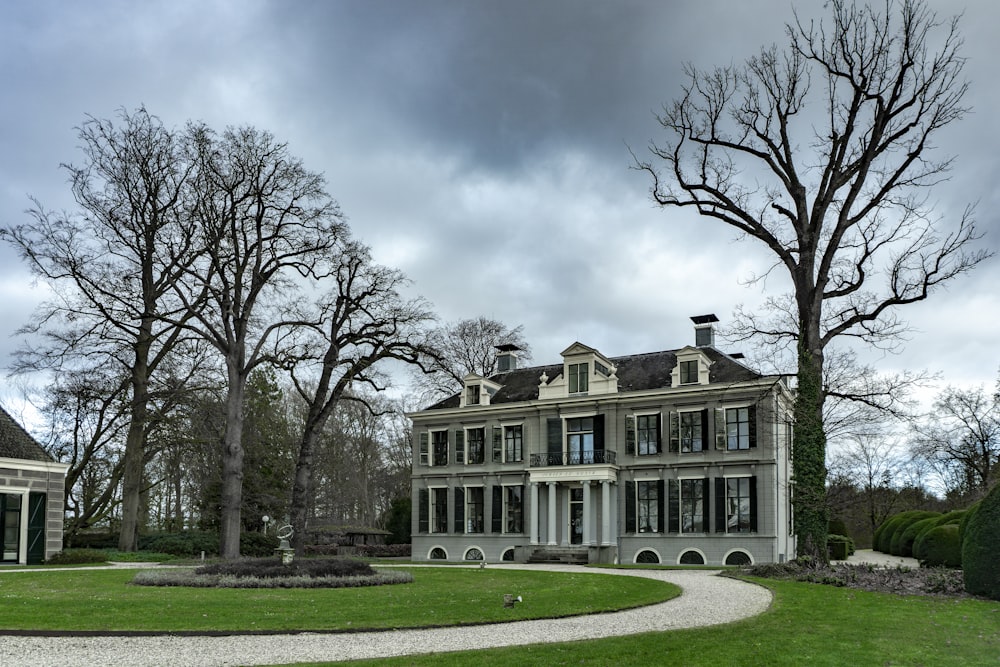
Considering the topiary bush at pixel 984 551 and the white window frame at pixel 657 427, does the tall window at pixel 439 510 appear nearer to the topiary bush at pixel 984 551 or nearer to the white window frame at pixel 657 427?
the white window frame at pixel 657 427

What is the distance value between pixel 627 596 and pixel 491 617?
13.4ft

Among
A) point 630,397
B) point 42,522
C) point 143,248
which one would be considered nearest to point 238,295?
point 143,248

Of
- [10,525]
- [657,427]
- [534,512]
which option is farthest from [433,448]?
[10,525]

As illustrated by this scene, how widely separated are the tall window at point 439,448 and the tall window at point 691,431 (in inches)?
431

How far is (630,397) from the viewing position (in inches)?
1350

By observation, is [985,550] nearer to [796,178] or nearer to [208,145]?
[796,178]

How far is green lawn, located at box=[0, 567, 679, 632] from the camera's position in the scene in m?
11.7

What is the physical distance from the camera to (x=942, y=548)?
2669cm

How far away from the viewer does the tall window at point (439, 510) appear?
1505 inches

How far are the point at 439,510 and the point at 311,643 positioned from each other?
28433mm

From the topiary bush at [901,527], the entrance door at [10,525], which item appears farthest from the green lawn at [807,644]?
the topiary bush at [901,527]

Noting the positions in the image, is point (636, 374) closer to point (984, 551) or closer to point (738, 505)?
point (738, 505)

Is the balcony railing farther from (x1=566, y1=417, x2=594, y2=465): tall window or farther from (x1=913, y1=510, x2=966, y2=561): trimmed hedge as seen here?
(x1=913, y1=510, x2=966, y2=561): trimmed hedge

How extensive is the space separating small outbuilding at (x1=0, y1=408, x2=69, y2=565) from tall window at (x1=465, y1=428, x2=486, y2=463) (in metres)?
16.1
